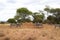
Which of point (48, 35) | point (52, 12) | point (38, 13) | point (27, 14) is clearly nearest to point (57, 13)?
point (52, 12)

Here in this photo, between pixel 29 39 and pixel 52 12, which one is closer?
pixel 29 39

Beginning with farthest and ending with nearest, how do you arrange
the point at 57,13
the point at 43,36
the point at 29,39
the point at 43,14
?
the point at 43,14 < the point at 57,13 < the point at 43,36 < the point at 29,39

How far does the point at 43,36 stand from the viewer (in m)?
12.4

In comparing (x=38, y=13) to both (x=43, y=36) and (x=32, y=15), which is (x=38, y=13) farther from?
(x=43, y=36)

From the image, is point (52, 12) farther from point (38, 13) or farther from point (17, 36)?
point (17, 36)

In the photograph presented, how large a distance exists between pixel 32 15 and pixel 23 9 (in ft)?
10.9

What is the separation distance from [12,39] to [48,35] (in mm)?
2216

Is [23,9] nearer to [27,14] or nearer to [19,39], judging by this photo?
[27,14]

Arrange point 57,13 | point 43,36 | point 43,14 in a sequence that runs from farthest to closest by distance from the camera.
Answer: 1. point 43,14
2. point 57,13
3. point 43,36

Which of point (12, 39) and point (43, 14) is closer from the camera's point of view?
point (12, 39)

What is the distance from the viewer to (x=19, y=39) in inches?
454

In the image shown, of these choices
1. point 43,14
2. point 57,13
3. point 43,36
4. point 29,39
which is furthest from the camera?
point 43,14

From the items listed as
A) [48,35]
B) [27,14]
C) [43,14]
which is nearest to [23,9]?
[27,14]

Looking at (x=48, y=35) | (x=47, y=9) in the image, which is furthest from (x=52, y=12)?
(x=48, y=35)
